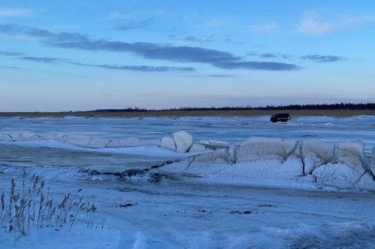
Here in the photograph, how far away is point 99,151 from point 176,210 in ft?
39.3

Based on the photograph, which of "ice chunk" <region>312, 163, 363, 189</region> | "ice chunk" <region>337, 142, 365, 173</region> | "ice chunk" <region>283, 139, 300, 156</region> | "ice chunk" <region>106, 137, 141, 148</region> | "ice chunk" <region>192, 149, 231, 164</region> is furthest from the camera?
"ice chunk" <region>106, 137, 141, 148</region>

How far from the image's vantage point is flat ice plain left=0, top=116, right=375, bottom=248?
21.7ft

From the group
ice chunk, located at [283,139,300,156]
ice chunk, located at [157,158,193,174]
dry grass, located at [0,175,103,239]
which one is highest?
ice chunk, located at [283,139,300,156]

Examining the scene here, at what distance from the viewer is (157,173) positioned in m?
13.8

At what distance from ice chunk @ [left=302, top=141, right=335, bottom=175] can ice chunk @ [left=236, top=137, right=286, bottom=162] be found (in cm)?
62

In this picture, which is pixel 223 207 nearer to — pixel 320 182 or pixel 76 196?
pixel 76 196

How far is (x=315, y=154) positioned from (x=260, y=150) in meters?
1.46

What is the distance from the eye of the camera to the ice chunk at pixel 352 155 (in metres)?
12.9

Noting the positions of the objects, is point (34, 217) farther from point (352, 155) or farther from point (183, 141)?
point (183, 141)

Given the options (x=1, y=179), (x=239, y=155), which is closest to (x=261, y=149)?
(x=239, y=155)

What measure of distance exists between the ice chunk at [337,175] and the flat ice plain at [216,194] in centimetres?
2

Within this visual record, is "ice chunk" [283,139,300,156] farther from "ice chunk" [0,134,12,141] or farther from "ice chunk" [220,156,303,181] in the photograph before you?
"ice chunk" [0,134,12,141]

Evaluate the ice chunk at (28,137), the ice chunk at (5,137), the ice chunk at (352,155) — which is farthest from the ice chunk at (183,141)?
the ice chunk at (5,137)

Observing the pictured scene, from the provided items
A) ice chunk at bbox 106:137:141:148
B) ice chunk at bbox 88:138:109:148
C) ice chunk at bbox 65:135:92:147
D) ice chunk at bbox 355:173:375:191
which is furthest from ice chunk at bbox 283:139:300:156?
ice chunk at bbox 65:135:92:147
